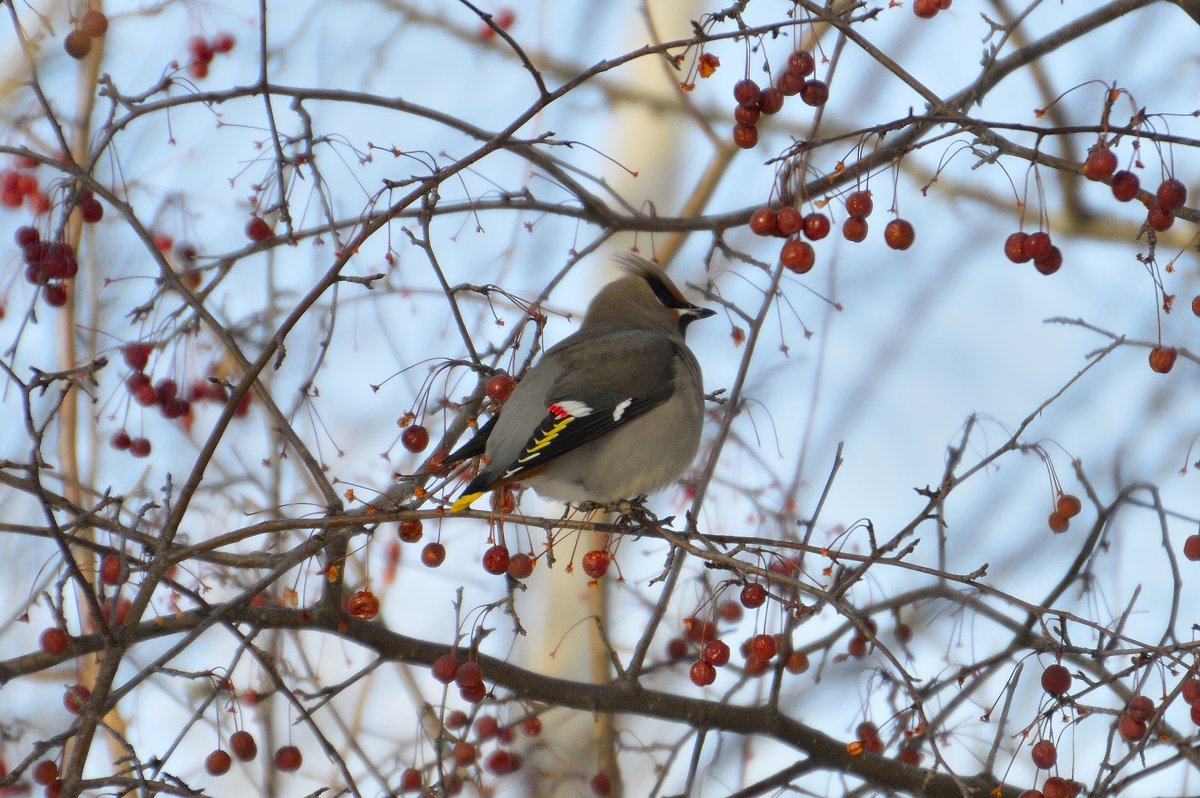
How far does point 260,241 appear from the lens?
4020mm

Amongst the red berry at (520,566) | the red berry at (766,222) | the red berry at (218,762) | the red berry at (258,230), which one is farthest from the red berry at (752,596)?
the red berry at (258,230)

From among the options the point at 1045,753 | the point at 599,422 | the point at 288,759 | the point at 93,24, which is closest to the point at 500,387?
the point at 599,422

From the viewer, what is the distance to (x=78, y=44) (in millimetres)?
3865

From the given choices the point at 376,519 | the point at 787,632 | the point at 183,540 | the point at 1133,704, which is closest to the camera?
the point at 376,519

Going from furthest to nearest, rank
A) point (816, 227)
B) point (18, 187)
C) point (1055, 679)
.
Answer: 1. point (18, 187)
2. point (816, 227)
3. point (1055, 679)

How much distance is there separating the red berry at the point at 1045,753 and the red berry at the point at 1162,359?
1.00m

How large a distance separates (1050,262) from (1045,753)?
1132 millimetres

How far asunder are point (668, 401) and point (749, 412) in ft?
0.87

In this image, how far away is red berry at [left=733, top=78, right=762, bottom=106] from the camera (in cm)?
328

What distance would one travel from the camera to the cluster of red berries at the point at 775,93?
3.25 metres

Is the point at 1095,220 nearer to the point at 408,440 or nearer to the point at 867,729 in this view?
the point at 867,729

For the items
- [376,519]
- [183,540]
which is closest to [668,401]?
[183,540]

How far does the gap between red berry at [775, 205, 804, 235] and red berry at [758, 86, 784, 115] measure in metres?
0.38

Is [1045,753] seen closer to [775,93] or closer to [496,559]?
[496,559]
